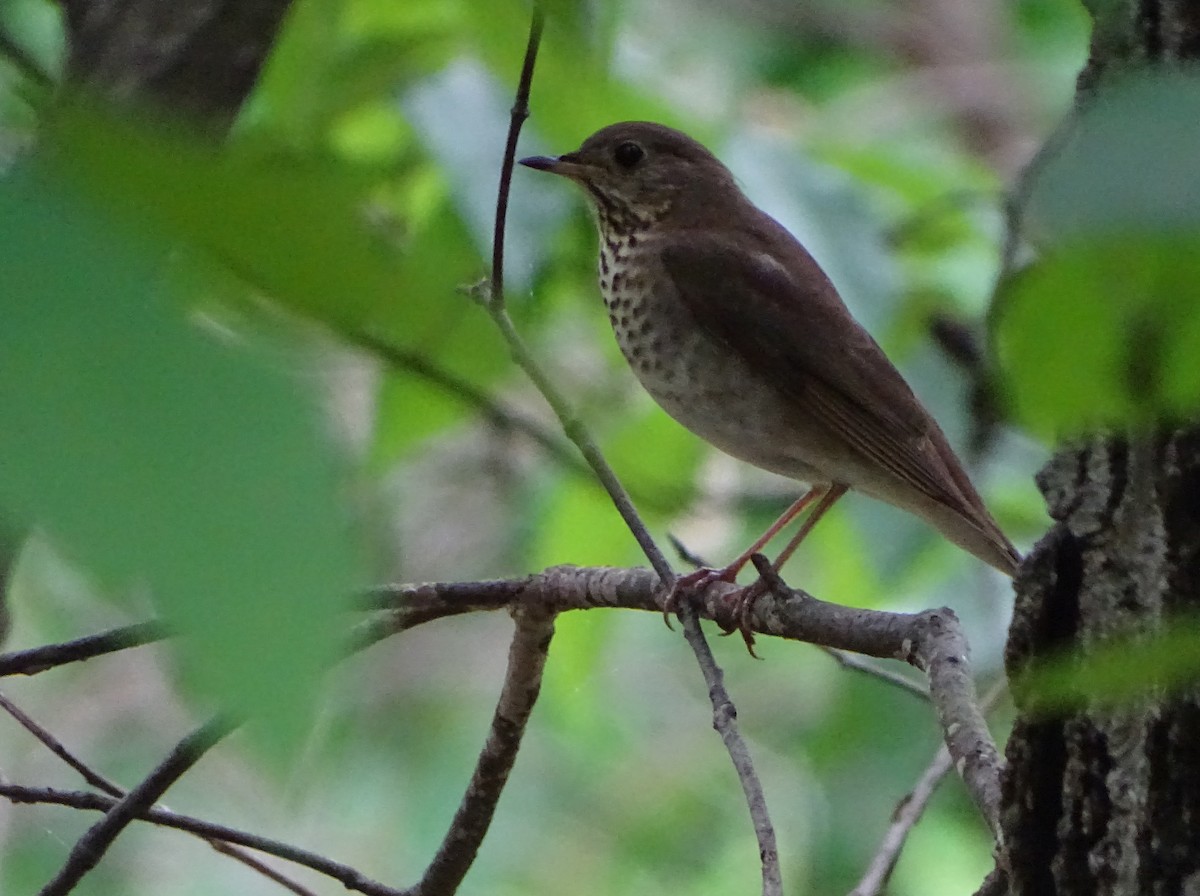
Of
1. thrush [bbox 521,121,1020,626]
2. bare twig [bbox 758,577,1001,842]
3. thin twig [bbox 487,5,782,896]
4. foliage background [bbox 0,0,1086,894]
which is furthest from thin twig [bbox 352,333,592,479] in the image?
thrush [bbox 521,121,1020,626]

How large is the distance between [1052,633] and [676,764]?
5201mm

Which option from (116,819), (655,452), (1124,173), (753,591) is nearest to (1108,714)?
(1124,173)

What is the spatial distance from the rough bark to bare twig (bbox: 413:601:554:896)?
0.82 m

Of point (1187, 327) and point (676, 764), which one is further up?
point (676, 764)

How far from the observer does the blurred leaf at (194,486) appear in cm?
33

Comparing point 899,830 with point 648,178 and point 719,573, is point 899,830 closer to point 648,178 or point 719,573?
point 719,573

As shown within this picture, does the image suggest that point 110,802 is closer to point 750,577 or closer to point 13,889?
point 750,577

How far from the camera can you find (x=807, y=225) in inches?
88.7

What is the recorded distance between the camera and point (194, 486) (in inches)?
13.1

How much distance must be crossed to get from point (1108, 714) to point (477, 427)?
2.12 metres

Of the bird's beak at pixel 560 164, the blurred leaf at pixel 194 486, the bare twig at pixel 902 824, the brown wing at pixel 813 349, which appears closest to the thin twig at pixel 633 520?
the bare twig at pixel 902 824

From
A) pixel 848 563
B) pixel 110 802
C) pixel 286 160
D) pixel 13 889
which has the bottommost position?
A: pixel 286 160

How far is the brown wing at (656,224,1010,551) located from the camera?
8.94ft

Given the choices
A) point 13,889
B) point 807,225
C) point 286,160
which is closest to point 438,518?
point 13,889
